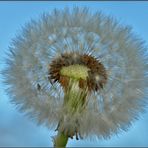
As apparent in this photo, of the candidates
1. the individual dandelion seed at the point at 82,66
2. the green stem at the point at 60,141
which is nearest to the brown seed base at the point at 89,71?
the individual dandelion seed at the point at 82,66

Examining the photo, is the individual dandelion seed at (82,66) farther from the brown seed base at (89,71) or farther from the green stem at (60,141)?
the green stem at (60,141)

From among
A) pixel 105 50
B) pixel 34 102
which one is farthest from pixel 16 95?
pixel 105 50

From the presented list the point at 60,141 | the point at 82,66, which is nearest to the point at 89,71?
the point at 82,66

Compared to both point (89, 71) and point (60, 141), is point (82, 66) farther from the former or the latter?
point (60, 141)

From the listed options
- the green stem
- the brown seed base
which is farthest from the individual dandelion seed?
the green stem

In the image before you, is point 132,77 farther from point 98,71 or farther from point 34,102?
point 34,102

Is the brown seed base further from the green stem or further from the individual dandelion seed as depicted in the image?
the green stem
